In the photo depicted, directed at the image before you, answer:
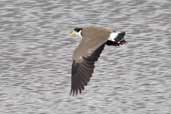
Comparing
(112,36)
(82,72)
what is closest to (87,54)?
(82,72)

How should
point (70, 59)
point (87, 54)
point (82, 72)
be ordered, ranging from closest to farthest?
point (82, 72)
point (87, 54)
point (70, 59)

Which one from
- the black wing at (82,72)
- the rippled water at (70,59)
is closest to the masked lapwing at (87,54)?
the black wing at (82,72)

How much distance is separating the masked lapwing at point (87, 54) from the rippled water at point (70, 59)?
4.39ft

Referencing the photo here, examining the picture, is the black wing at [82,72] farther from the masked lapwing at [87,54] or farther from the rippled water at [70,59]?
the rippled water at [70,59]

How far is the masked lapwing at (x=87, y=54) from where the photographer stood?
30.0 feet

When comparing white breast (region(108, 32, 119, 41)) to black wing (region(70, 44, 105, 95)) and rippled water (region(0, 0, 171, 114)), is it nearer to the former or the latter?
black wing (region(70, 44, 105, 95))

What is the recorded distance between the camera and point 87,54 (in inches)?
365

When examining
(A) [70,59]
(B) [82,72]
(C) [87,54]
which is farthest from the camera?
(A) [70,59]

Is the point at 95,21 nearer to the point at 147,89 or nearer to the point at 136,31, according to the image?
the point at 136,31

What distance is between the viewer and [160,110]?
34.7ft

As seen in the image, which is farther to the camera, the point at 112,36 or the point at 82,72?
the point at 112,36

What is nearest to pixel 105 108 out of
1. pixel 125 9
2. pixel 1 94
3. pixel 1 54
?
pixel 1 94

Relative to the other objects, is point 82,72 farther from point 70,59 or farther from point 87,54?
point 70,59

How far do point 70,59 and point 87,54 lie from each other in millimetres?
2916
